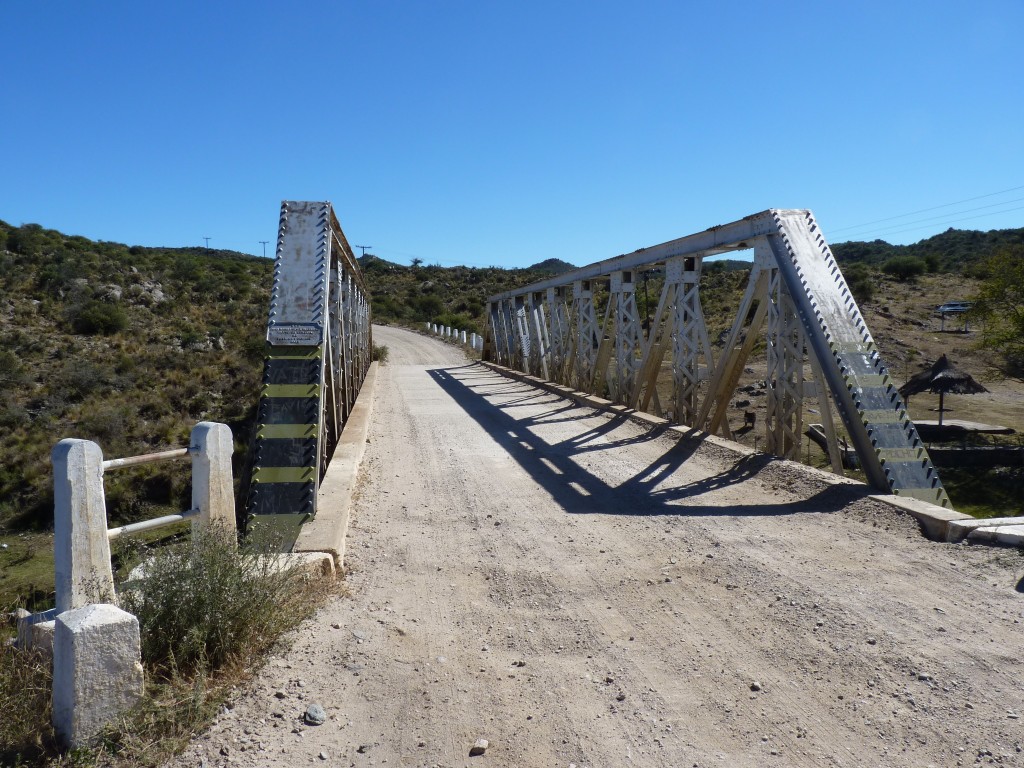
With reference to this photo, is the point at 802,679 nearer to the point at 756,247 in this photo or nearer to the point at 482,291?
the point at 756,247

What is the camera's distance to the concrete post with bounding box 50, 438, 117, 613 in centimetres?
321

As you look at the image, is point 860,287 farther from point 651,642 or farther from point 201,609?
point 201,609

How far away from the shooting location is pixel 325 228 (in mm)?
6953

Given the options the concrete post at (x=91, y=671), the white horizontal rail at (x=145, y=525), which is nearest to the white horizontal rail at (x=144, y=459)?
the white horizontal rail at (x=145, y=525)

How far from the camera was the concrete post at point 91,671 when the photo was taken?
2.82m

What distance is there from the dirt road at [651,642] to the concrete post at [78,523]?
0.83 meters

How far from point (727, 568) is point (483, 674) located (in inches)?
83.2

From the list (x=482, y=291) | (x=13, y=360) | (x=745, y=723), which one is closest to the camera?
(x=745, y=723)

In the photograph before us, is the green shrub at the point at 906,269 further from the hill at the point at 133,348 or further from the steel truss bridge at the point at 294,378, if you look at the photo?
the steel truss bridge at the point at 294,378

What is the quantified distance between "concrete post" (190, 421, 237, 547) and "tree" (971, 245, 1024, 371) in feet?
61.1

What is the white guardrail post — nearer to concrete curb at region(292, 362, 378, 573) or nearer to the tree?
concrete curb at region(292, 362, 378, 573)

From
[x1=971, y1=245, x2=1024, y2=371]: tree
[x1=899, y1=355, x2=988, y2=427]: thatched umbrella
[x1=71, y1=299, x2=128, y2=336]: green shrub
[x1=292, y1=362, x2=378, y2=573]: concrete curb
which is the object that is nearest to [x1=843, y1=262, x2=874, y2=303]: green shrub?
[x1=971, y1=245, x2=1024, y2=371]: tree

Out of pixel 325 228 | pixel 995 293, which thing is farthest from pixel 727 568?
pixel 995 293

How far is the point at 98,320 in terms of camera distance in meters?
33.7
